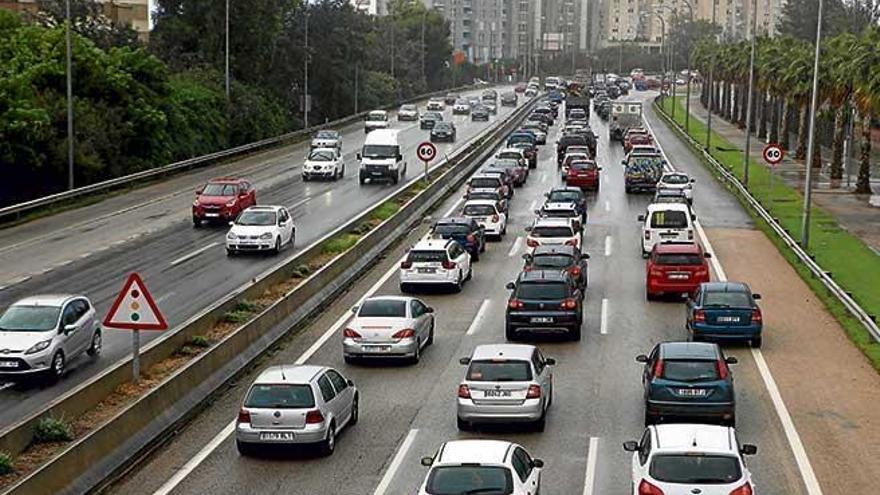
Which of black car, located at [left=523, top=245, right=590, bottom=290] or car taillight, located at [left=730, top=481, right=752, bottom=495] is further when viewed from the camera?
black car, located at [left=523, top=245, right=590, bottom=290]

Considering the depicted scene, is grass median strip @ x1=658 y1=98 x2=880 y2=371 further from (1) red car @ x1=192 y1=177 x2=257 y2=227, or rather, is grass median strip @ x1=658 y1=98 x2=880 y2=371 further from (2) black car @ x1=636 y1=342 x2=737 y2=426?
(1) red car @ x1=192 y1=177 x2=257 y2=227

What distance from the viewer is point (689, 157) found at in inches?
3376

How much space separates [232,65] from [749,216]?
52.2 metres

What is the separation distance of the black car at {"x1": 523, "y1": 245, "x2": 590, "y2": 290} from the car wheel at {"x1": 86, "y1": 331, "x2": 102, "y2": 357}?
11.0 metres

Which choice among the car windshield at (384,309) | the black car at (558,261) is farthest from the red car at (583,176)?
the car windshield at (384,309)

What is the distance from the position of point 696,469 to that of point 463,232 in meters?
26.8

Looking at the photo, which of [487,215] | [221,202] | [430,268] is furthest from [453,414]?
[221,202]

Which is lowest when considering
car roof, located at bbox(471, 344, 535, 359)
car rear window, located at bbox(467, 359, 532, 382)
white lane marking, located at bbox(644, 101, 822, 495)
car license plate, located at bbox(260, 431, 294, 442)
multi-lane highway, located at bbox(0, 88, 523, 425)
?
multi-lane highway, located at bbox(0, 88, 523, 425)

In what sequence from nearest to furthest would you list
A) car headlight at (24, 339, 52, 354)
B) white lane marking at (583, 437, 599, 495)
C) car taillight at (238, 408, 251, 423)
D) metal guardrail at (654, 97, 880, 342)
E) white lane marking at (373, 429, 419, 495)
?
white lane marking at (583, 437, 599, 495) → white lane marking at (373, 429, 419, 495) → car taillight at (238, 408, 251, 423) → car headlight at (24, 339, 52, 354) → metal guardrail at (654, 97, 880, 342)

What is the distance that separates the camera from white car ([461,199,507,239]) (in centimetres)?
4903

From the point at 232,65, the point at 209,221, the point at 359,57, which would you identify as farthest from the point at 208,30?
the point at 209,221

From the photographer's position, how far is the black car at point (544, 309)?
3156cm

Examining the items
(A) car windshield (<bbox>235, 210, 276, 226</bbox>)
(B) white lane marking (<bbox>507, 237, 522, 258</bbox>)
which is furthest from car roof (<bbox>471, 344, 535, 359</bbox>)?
(B) white lane marking (<bbox>507, 237, 522, 258</bbox>)

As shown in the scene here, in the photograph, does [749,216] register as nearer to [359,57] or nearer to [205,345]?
[205,345]
